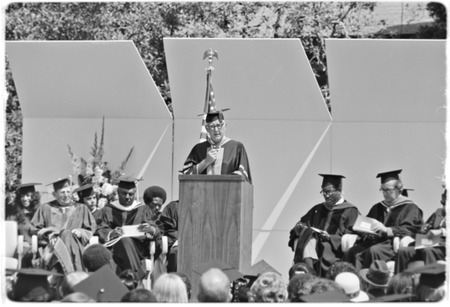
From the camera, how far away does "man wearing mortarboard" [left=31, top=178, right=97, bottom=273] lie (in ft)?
32.6

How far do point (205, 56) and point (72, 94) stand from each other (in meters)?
1.80

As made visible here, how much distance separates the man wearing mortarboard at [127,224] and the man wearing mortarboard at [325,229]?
148 cm

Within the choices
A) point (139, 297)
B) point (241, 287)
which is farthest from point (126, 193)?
point (139, 297)

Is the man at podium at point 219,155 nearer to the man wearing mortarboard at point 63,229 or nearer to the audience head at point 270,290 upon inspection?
the man wearing mortarboard at point 63,229

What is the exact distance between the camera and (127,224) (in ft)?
34.9

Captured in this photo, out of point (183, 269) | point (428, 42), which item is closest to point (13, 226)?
point (183, 269)

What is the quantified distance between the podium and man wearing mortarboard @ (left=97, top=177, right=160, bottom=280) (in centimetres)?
107

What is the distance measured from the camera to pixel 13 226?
361 inches

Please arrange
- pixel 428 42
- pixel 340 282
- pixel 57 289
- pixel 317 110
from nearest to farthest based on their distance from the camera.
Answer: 1. pixel 340 282
2. pixel 57 289
3. pixel 428 42
4. pixel 317 110

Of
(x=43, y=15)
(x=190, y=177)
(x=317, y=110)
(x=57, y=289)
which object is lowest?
(x=57, y=289)

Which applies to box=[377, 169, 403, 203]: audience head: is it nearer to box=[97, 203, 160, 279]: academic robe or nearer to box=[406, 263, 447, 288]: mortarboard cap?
box=[97, 203, 160, 279]: academic robe

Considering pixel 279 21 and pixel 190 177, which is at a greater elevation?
pixel 279 21

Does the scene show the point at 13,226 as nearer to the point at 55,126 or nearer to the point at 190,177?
the point at 190,177

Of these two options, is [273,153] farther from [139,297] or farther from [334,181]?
[139,297]
